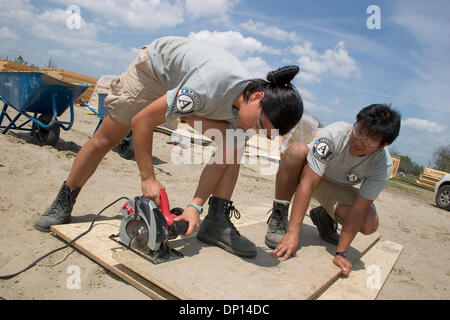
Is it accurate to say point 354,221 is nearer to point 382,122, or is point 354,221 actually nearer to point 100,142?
point 382,122

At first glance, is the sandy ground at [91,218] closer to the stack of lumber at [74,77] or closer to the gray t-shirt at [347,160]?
the gray t-shirt at [347,160]

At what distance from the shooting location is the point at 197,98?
174 cm

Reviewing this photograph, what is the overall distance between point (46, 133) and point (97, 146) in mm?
3150

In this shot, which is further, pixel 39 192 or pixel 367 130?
pixel 39 192

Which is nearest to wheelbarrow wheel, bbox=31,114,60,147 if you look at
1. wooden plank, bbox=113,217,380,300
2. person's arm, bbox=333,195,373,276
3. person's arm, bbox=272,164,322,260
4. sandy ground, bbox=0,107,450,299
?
sandy ground, bbox=0,107,450,299

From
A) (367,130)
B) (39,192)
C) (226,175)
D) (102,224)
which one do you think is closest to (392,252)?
(367,130)

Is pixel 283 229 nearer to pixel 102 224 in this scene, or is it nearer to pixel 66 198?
pixel 102 224

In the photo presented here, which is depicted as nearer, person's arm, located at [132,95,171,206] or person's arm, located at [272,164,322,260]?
person's arm, located at [132,95,171,206]

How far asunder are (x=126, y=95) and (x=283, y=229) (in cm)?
146

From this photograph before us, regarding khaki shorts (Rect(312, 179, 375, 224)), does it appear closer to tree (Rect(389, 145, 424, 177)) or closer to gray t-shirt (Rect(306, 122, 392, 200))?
gray t-shirt (Rect(306, 122, 392, 200))

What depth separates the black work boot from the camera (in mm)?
2090

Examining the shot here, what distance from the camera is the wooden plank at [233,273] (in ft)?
5.33

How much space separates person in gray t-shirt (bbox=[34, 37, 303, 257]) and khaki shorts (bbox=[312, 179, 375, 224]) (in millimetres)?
855

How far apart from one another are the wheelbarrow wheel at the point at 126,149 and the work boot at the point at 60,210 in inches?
118
